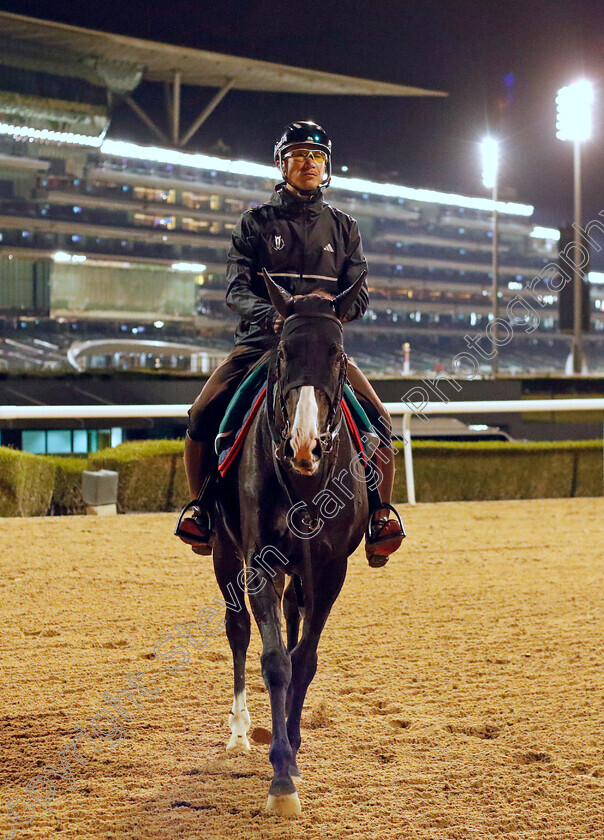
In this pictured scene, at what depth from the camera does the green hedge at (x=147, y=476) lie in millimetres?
9195

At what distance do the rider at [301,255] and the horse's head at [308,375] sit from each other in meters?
0.38

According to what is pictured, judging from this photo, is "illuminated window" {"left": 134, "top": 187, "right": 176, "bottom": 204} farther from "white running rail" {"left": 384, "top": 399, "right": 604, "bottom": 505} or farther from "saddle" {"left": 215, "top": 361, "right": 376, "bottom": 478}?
"saddle" {"left": 215, "top": 361, "right": 376, "bottom": 478}

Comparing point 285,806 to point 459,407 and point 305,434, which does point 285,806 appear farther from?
point 459,407

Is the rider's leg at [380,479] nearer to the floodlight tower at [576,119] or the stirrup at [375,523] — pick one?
the stirrup at [375,523]

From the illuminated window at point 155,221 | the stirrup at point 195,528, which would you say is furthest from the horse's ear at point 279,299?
the illuminated window at point 155,221

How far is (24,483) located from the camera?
877 cm

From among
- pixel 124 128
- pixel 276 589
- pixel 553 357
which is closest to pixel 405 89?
pixel 124 128

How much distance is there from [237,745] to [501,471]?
7.70 metres

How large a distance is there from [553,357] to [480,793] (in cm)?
6010

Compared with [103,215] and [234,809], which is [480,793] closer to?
[234,809]

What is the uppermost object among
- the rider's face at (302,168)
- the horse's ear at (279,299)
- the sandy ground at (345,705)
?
the rider's face at (302,168)

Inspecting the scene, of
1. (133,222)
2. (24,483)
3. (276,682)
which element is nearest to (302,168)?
(276,682)

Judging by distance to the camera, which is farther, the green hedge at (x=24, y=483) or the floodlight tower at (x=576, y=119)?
the floodlight tower at (x=576, y=119)

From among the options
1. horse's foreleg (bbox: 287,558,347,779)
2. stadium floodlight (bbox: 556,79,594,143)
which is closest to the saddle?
horse's foreleg (bbox: 287,558,347,779)
